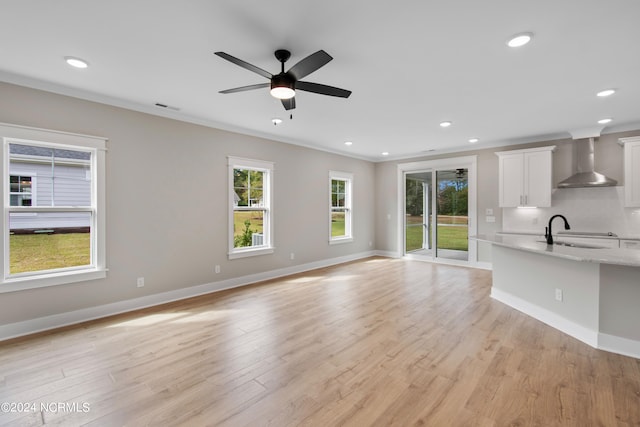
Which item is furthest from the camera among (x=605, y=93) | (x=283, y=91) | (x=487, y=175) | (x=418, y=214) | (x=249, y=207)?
(x=418, y=214)

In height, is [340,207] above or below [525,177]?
below

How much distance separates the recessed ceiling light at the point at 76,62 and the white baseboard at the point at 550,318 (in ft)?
18.5

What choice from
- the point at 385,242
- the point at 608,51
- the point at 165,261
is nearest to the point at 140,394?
the point at 165,261

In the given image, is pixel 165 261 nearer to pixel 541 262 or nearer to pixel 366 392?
pixel 366 392

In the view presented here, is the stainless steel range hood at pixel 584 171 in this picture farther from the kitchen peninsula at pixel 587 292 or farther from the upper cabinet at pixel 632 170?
the kitchen peninsula at pixel 587 292

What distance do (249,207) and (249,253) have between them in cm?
85

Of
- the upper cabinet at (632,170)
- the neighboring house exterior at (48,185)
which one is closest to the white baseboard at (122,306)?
the neighboring house exterior at (48,185)

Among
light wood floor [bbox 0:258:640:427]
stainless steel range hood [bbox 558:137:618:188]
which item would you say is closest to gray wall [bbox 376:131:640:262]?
stainless steel range hood [bbox 558:137:618:188]

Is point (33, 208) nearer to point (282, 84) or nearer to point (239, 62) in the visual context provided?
point (239, 62)

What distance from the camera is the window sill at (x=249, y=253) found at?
16.6ft

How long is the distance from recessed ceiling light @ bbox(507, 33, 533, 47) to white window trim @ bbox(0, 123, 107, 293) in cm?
450

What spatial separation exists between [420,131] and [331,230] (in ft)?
10.0

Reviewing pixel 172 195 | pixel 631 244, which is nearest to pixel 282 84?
pixel 172 195

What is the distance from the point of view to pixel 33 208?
10.6ft
